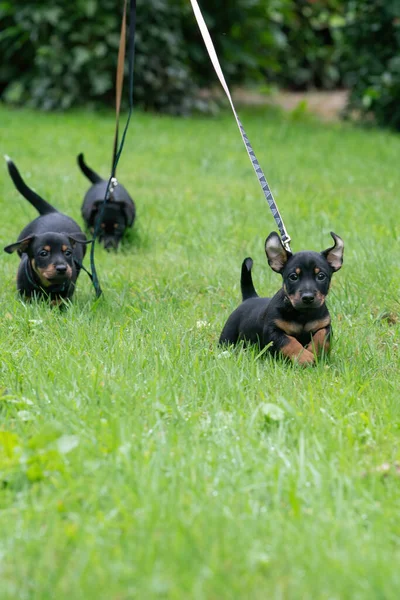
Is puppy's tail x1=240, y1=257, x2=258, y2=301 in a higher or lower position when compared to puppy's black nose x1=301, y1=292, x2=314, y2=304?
lower

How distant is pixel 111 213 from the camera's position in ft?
21.0

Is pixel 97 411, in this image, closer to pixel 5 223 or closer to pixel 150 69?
pixel 5 223

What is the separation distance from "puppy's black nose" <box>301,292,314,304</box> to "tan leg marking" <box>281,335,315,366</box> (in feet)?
0.72

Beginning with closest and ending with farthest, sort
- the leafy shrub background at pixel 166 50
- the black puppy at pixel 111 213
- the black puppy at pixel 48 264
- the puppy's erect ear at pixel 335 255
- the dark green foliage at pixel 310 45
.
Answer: the puppy's erect ear at pixel 335 255 → the black puppy at pixel 48 264 → the black puppy at pixel 111 213 → the leafy shrub background at pixel 166 50 → the dark green foliage at pixel 310 45

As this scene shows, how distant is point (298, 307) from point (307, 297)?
81 mm

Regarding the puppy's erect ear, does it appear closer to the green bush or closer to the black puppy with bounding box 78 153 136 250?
the black puppy with bounding box 78 153 136 250

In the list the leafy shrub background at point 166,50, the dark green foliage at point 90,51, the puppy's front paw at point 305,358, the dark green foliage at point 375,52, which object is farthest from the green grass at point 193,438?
the dark green foliage at point 90,51

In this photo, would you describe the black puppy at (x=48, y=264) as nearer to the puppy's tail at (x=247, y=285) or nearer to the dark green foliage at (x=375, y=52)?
the puppy's tail at (x=247, y=285)

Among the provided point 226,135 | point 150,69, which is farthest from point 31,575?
point 150,69

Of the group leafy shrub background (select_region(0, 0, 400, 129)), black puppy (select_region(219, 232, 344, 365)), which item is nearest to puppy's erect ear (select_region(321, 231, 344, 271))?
black puppy (select_region(219, 232, 344, 365))

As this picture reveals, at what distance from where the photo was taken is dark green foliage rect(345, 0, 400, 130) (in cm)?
1313

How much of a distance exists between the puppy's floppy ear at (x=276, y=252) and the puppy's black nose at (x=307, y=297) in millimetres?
268

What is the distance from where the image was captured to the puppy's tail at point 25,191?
548 cm

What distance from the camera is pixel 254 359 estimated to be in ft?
12.0
